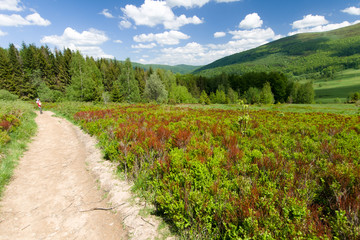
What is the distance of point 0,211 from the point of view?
3.74 metres

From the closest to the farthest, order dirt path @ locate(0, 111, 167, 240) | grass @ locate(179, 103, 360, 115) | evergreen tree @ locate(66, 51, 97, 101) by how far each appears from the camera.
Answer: dirt path @ locate(0, 111, 167, 240), grass @ locate(179, 103, 360, 115), evergreen tree @ locate(66, 51, 97, 101)

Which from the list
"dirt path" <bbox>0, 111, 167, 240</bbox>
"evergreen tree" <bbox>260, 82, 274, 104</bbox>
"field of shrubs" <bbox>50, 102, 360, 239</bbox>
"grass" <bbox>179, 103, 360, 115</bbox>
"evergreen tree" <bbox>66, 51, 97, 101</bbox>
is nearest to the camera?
"field of shrubs" <bbox>50, 102, 360, 239</bbox>

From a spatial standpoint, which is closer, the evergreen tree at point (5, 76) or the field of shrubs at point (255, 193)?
the field of shrubs at point (255, 193)

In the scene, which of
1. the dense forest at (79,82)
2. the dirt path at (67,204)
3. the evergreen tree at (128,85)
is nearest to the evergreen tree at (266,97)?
the dense forest at (79,82)

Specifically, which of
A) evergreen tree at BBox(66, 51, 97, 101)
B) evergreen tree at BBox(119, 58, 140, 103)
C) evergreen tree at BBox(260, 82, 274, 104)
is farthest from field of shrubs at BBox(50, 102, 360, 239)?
evergreen tree at BBox(260, 82, 274, 104)

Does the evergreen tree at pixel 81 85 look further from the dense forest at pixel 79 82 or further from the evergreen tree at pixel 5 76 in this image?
the evergreen tree at pixel 5 76

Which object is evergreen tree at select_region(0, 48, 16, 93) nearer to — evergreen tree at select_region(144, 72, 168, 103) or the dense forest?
the dense forest

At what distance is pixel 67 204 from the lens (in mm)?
4094

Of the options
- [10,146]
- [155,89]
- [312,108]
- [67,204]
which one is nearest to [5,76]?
[155,89]

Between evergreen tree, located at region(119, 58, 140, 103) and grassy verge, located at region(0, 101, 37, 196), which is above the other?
evergreen tree, located at region(119, 58, 140, 103)

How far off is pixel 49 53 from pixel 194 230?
77.6 m

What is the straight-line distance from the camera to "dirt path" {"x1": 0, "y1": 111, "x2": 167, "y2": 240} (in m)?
3.30

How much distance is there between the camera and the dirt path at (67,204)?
3.30m

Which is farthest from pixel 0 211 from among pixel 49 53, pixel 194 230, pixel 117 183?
pixel 49 53
